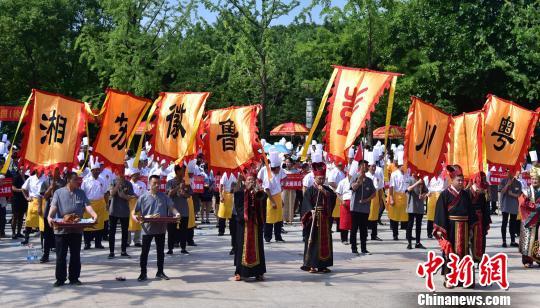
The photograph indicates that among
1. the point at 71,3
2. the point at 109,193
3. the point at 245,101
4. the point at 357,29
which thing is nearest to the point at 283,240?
the point at 109,193

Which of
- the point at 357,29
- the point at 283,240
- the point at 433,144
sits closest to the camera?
the point at 433,144

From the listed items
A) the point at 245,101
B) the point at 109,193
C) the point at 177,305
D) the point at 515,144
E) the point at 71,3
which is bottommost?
the point at 177,305

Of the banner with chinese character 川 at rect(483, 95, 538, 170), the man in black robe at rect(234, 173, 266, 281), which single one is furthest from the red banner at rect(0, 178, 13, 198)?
the banner with chinese character 川 at rect(483, 95, 538, 170)

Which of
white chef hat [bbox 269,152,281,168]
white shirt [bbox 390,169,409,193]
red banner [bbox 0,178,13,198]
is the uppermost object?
white chef hat [bbox 269,152,281,168]

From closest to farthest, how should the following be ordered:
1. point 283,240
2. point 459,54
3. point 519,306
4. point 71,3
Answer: point 519,306, point 283,240, point 459,54, point 71,3

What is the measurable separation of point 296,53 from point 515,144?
22.2 meters

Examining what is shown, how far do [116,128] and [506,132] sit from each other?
23.2ft

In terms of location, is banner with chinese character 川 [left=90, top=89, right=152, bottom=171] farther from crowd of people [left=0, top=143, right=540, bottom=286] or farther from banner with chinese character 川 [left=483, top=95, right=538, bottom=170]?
banner with chinese character 川 [left=483, top=95, right=538, bottom=170]

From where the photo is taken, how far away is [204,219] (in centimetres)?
2320

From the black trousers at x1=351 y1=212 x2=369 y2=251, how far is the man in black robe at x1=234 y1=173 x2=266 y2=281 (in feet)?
10.7

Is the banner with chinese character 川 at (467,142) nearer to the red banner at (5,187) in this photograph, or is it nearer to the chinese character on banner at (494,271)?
the chinese character on banner at (494,271)

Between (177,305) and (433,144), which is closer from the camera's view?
(177,305)

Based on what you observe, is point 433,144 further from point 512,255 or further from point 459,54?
point 459,54

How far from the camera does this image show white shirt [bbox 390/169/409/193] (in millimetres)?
17844
